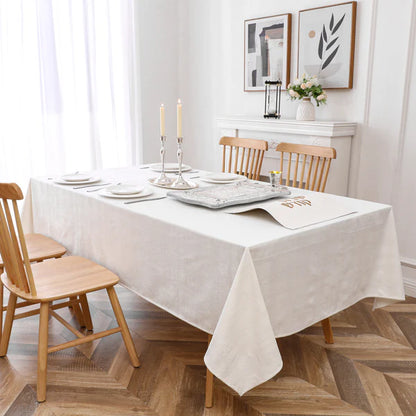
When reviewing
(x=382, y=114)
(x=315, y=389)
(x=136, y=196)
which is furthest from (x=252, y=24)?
(x=315, y=389)

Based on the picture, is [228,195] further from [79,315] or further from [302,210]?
[79,315]

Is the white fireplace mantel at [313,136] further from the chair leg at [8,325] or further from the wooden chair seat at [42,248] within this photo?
the chair leg at [8,325]

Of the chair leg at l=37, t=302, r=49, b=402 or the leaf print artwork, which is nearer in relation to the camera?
the chair leg at l=37, t=302, r=49, b=402

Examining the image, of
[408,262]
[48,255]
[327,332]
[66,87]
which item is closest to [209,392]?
[327,332]

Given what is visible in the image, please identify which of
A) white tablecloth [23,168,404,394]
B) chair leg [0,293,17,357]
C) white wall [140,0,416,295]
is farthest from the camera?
white wall [140,0,416,295]

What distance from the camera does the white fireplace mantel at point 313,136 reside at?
9.77 ft

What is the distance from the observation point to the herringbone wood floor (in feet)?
5.93

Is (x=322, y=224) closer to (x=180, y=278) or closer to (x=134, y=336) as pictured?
(x=180, y=278)

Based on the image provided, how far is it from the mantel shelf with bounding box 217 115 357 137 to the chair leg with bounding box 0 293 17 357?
6.74ft

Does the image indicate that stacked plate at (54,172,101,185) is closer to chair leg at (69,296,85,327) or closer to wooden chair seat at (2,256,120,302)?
wooden chair seat at (2,256,120,302)

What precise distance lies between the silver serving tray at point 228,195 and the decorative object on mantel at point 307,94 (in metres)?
1.19

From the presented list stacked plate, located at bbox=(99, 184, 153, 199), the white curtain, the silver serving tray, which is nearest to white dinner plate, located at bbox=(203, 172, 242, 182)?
the silver serving tray

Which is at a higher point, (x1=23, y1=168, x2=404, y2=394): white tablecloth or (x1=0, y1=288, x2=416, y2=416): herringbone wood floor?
(x1=23, y1=168, x2=404, y2=394): white tablecloth

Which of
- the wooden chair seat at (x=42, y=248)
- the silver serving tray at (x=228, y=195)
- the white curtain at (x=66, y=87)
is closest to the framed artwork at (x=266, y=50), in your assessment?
the white curtain at (x=66, y=87)
